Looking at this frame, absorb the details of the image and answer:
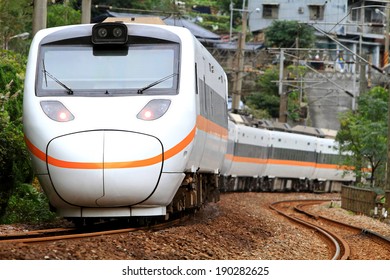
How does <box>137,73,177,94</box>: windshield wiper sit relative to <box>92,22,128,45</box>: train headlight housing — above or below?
below

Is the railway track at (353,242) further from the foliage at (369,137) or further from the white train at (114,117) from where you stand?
the foliage at (369,137)

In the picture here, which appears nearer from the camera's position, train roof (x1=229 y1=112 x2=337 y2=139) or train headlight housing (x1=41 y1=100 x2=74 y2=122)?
train headlight housing (x1=41 y1=100 x2=74 y2=122)

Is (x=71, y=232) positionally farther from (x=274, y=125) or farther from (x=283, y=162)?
(x=274, y=125)

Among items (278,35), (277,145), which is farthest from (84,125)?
(278,35)

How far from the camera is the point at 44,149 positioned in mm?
11953

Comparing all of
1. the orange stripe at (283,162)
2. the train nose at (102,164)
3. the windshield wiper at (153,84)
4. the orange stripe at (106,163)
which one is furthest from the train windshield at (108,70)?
the orange stripe at (283,162)

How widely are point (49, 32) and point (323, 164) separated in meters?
34.4

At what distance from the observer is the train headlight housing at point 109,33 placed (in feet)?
41.8

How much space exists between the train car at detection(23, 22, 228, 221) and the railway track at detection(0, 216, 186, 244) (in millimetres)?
207

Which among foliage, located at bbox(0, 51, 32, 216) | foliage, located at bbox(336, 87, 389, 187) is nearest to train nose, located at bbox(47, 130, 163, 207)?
foliage, located at bbox(0, 51, 32, 216)

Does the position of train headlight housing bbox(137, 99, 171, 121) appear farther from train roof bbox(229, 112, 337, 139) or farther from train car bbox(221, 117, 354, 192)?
train roof bbox(229, 112, 337, 139)

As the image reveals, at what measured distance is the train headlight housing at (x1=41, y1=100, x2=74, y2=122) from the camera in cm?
1203

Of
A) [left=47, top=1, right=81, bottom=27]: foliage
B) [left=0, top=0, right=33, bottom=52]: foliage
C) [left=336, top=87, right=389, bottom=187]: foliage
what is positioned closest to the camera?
[left=336, top=87, right=389, bottom=187]: foliage
